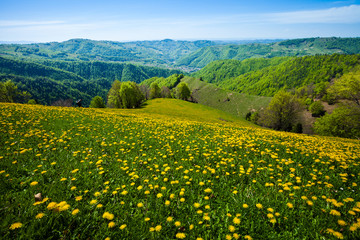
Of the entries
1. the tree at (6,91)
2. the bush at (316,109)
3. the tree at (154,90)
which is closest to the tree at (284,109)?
the tree at (154,90)

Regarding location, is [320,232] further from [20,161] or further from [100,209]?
[20,161]

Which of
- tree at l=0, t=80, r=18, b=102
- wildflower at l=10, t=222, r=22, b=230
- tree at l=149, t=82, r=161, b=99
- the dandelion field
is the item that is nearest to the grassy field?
tree at l=149, t=82, r=161, b=99

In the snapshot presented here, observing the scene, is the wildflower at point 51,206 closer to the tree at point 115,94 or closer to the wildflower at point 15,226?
the wildflower at point 15,226

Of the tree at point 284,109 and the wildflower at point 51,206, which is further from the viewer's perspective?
the tree at point 284,109

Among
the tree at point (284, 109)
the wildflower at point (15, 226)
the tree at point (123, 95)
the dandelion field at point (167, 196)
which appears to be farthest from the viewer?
the tree at point (123, 95)

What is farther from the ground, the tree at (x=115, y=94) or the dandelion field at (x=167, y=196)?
the dandelion field at (x=167, y=196)

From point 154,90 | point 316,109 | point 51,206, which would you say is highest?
point 51,206

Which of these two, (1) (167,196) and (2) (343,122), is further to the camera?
(2) (343,122)

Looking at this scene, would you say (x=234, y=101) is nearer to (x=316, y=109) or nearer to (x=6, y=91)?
(x=316, y=109)

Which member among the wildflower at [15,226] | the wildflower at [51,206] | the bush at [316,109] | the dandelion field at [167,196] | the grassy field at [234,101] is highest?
the wildflower at [15,226]

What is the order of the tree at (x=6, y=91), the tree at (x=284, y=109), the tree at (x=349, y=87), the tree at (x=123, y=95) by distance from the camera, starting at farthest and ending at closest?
the tree at (x=123, y=95), the tree at (x=6, y=91), the tree at (x=284, y=109), the tree at (x=349, y=87)

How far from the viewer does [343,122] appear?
29266mm

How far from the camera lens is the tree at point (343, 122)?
87.9 ft

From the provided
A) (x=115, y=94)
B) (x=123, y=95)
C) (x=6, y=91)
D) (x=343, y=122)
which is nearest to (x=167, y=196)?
(x=343, y=122)
